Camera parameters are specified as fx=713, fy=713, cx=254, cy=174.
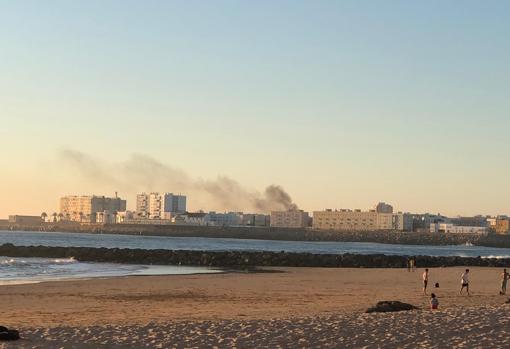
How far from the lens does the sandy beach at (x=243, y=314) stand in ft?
42.7

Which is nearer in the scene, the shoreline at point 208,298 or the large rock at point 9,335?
the large rock at point 9,335

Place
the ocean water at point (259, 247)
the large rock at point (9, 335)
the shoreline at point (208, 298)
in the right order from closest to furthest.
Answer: the large rock at point (9, 335) → the shoreline at point (208, 298) → the ocean water at point (259, 247)

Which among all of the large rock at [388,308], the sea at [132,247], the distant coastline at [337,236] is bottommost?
the sea at [132,247]

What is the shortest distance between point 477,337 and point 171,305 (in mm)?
10870

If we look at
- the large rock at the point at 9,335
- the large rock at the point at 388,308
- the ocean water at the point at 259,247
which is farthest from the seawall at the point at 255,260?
the large rock at the point at 9,335

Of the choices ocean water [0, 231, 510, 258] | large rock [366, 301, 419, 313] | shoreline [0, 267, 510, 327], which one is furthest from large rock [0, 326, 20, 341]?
ocean water [0, 231, 510, 258]

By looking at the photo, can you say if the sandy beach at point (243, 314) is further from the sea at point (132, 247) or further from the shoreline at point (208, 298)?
the sea at point (132, 247)

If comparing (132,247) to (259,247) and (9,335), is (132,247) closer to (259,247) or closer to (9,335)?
(259,247)

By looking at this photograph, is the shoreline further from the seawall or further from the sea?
the seawall

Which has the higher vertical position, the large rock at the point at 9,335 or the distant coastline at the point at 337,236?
the distant coastline at the point at 337,236

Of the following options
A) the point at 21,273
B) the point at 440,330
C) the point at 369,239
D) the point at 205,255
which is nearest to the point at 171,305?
the point at 440,330

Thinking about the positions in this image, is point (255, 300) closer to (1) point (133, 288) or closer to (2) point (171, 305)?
(2) point (171, 305)

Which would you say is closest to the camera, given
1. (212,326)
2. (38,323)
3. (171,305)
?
(212,326)

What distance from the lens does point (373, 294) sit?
1030 inches
